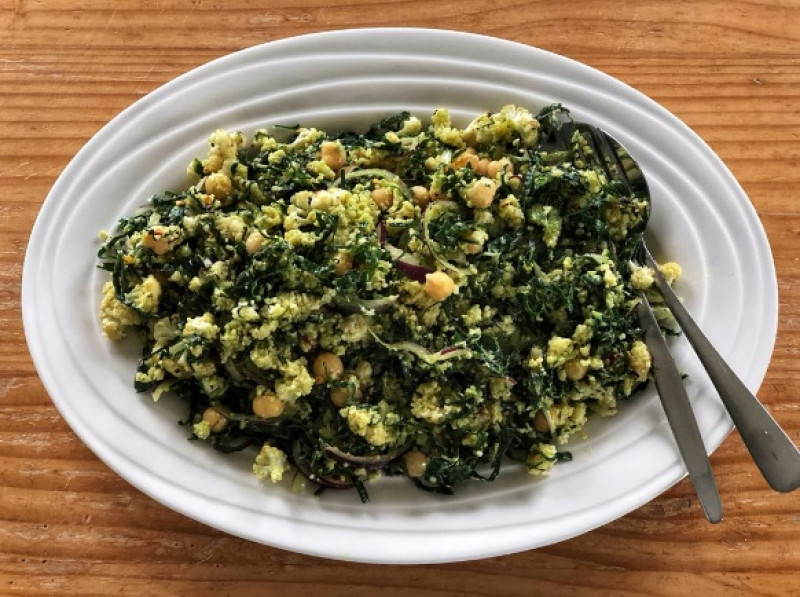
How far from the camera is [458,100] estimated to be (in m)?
2.39

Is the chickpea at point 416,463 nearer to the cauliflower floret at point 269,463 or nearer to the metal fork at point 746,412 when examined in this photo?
the cauliflower floret at point 269,463

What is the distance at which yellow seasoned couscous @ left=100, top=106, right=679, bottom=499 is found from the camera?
1989 millimetres

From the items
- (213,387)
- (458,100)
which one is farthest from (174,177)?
(458,100)

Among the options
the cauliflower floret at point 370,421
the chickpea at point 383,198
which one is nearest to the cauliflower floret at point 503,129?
the chickpea at point 383,198

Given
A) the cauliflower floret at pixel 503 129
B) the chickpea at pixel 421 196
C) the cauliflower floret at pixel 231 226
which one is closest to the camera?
the cauliflower floret at pixel 231 226

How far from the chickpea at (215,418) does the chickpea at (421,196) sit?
86 centimetres

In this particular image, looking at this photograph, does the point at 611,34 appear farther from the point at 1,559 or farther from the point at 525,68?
the point at 1,559

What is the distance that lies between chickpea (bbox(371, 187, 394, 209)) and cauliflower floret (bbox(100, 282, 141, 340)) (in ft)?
2.57

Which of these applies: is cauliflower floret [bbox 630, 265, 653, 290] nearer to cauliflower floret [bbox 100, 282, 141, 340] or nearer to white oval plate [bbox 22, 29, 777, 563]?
white oval plate [bbox 22, 29, 777, 563]

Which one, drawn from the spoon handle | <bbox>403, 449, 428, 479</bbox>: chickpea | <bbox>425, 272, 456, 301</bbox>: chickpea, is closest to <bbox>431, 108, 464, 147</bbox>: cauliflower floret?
<bbox>425, 272, 456, 301</bbox>: chickpea

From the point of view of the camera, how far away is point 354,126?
2.42 meters

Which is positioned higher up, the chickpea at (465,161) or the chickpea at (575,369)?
the chickpea at (465,161)

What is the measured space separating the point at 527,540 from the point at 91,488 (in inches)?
56.3

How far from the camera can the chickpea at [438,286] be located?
1.95 meters
